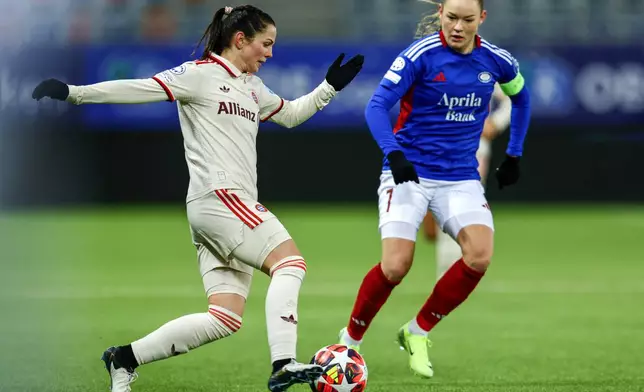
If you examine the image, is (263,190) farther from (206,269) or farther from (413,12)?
(206,269)

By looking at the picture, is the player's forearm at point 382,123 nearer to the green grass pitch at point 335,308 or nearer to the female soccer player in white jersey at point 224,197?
the female soccer player in white jersey at point 224,197

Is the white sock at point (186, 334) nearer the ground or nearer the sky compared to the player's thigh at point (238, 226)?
nearer the ground

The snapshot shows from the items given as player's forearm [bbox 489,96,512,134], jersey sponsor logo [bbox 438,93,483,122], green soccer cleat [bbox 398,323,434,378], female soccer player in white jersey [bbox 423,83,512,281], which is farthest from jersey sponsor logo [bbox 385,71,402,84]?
player's forearm [bbox 489,96,512,134]

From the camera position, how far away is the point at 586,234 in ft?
49.0

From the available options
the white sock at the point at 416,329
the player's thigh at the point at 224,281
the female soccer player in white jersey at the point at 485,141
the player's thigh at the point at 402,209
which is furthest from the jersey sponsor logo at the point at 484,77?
the female soccer player in white jersey at the point at 485,141

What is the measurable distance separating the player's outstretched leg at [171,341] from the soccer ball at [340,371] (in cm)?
42

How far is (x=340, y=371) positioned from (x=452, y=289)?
111 cm

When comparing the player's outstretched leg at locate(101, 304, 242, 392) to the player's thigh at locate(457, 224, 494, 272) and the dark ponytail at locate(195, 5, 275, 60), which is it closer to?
the dark ponytail at locate(195, 5, 275, 60)

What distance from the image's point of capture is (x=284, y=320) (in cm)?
487

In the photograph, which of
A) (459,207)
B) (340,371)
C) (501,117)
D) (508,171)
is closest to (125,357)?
(340,371)

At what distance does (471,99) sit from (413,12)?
41.0 ft

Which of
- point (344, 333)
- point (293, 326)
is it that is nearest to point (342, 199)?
point (344, 333)

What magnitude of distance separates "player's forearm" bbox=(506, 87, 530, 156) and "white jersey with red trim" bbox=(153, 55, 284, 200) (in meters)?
1.84

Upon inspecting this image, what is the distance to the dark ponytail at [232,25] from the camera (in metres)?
5.15
